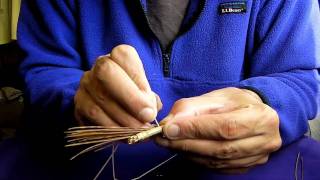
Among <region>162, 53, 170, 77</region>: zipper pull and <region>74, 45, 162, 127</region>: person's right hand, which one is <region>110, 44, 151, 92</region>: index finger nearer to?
<region>74, 45, 162, 127</region>: person's right hand

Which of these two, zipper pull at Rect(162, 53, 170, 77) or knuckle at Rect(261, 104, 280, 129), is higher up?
zipper pull at Rect(162, 53, 170, 77)

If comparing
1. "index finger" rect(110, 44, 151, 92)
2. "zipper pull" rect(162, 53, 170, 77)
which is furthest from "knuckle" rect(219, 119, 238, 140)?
"zipper pull" rect(162, 53, 170, 77)

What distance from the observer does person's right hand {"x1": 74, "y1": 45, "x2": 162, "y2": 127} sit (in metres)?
0.51

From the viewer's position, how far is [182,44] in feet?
2.45

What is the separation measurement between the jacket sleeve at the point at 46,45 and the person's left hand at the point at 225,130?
0.23 meters

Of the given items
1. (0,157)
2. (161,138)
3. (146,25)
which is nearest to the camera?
(161,138)

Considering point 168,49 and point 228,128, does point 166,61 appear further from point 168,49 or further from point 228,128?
point 228,128

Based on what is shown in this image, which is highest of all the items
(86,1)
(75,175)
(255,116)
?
(86,1)

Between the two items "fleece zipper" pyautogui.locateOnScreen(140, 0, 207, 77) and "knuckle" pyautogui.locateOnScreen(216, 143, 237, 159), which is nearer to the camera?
"knuckle" pyautogui.locateOnScreen(216, 143, 237, 159)

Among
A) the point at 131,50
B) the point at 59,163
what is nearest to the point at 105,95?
the point at 131,50

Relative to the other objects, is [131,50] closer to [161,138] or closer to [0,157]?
[161,138]

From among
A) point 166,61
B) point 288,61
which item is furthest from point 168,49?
point 288,61

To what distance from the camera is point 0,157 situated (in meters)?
0.64

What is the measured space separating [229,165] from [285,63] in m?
0.22
